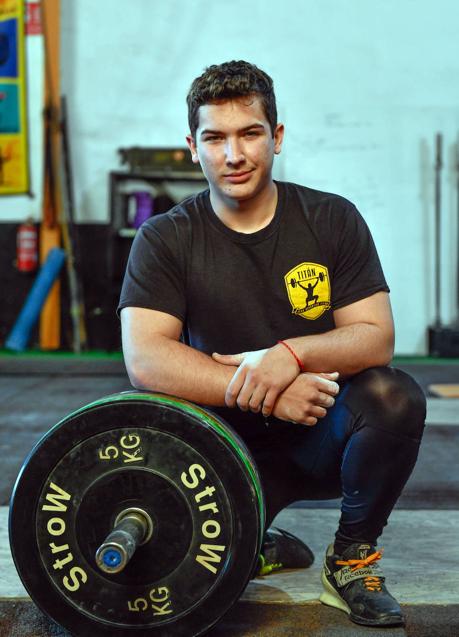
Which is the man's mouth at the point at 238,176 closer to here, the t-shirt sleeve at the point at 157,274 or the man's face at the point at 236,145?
the man's face at the point at 236,145

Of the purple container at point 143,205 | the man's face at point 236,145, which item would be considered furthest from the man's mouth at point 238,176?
the purple container at point 143,205

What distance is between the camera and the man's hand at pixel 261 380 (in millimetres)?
1413

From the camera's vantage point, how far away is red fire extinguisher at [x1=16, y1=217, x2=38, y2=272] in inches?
216

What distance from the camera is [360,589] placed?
4.72 feet

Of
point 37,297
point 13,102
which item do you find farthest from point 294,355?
point 13,102

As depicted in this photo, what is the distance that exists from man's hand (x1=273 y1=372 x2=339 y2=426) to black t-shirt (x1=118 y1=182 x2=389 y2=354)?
0.56 ft

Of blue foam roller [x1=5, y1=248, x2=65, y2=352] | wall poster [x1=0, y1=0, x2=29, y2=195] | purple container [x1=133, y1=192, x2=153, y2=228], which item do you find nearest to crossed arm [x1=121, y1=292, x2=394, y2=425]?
purple container [x1=133, y1=192, x2=153, y2=228]

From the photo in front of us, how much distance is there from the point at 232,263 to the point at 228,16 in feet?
14.5

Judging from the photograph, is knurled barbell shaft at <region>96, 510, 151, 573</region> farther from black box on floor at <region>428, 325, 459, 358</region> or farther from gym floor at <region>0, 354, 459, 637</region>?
black box on floor at <region>428, 325, 459, 358</region>

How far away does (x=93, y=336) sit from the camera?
18.4ft

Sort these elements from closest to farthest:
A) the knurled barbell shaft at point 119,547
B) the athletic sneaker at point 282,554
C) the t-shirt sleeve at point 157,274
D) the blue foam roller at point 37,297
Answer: the knurled barbell shaft at point 119,547
the t-shirt sleeve at point 157,274
the athletic sneaker at point 282,554
the blue foam roller at point 37,297

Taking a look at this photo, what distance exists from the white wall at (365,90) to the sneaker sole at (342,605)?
417 centimetres

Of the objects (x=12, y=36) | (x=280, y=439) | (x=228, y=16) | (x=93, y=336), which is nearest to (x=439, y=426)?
(x=280, y=439)

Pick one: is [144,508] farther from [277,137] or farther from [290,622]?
[277,137]
